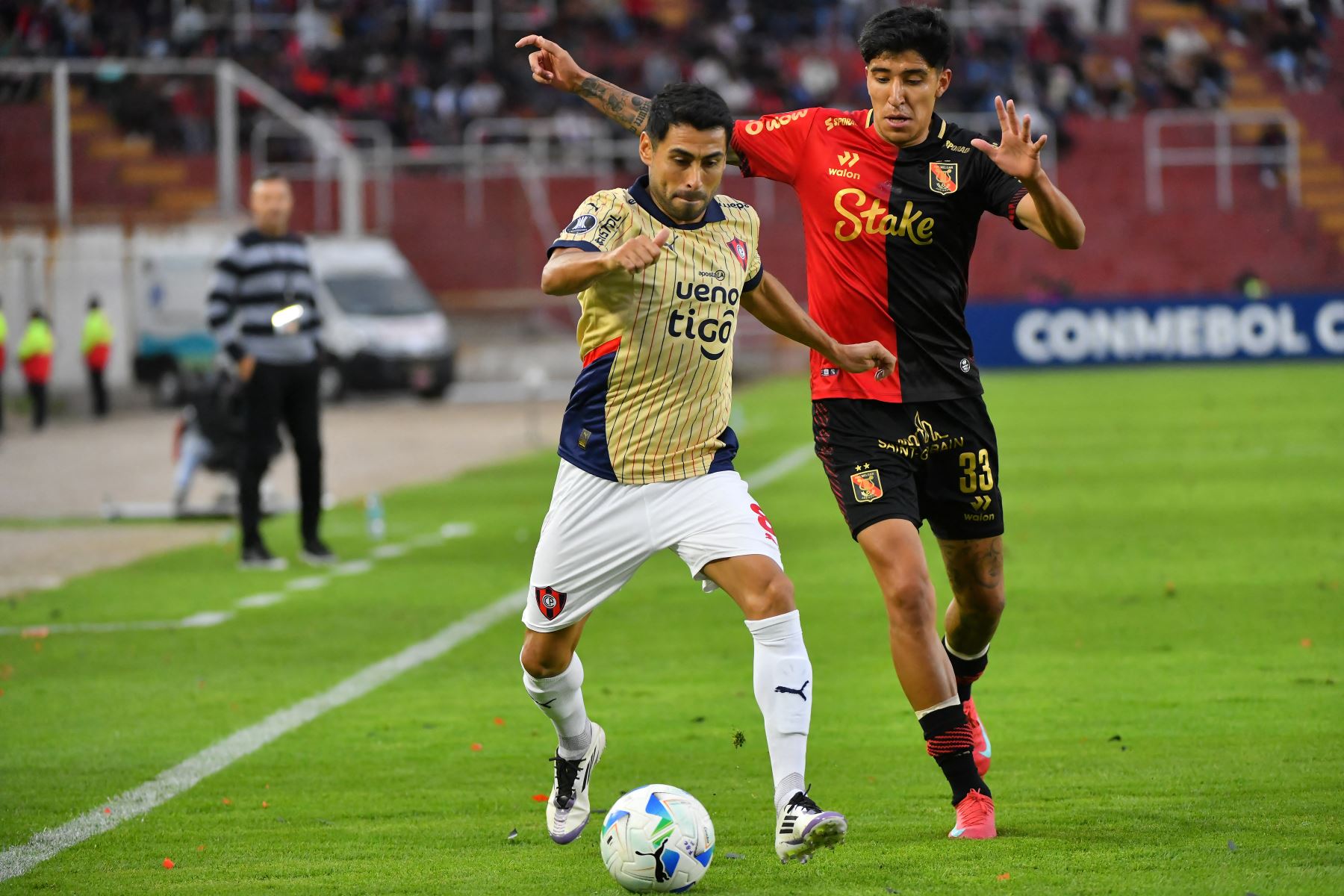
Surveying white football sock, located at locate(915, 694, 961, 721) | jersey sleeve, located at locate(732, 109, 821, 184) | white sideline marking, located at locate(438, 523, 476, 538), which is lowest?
white sideline marking, located at locate(438, 523, 476, 538)

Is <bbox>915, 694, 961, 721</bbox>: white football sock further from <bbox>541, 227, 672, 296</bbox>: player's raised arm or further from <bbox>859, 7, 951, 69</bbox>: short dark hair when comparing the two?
<bbox>859, 7, 951, 69</bbox>: short dark hair

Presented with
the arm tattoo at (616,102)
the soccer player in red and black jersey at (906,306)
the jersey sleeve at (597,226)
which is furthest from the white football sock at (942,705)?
the arm tattoo at (616,102)

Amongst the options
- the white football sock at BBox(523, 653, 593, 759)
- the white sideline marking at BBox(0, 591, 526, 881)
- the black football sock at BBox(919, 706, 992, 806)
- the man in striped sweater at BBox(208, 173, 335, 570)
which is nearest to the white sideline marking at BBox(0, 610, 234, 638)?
the white sideline marking at BBox(0, 591, 526, 881)

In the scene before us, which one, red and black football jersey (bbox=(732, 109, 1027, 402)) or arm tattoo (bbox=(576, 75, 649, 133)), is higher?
arm tattoo (bbox=(576, 75, 649, 133))

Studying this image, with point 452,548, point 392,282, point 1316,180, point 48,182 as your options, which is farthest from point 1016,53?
point 452,548

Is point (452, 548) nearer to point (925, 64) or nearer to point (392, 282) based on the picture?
point (925, 64)

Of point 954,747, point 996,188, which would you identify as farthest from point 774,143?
point 954,747

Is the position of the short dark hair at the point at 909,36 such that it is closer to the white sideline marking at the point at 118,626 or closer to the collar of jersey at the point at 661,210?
the collar of jersey at the point at 661,210

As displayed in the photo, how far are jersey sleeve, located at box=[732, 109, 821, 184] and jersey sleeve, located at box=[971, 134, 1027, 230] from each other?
22.4 inches

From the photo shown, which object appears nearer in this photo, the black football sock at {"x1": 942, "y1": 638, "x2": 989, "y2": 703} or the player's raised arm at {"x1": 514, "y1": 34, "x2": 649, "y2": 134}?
the player's raised arm at {"x1": 514, "y1": 34, "x2": 649, "y2": 134}

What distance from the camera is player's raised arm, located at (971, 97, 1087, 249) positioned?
5129 mm

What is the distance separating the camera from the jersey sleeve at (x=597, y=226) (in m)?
5.10

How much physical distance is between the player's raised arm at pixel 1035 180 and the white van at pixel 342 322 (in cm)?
2663

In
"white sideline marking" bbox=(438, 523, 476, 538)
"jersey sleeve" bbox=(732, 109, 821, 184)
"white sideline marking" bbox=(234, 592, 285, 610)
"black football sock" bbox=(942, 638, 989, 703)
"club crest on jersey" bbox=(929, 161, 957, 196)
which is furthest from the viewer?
"white sideline marking" bbox=(438, 523, 476, 538)
